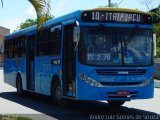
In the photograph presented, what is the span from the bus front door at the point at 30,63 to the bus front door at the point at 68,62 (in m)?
4.53

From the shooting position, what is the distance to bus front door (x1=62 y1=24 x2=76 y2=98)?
15.5 metres

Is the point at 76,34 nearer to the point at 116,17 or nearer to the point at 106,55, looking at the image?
the point at 106,55

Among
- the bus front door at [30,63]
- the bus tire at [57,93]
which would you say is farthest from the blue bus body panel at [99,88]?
the bus front door at [30,63]

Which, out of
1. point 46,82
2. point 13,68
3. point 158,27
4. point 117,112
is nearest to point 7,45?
point 13,68

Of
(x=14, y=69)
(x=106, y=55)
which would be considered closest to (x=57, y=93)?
(x=106, y=55)

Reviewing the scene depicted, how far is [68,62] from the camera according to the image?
52.1 feet

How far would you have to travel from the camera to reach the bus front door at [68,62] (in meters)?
15.5

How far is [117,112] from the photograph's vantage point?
52.5 ft

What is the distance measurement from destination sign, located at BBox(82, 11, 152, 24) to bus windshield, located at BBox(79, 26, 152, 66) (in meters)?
0.25

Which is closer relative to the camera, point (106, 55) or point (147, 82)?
point (106, 55)

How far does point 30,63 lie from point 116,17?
6.61m

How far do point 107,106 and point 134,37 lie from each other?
12.0 ft

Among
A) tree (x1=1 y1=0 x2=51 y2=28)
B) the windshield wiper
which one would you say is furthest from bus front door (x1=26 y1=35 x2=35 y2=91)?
tree (x1=1 y1=0 x2=51 y2=28)

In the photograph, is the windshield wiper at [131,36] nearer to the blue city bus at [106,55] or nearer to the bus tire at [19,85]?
the blue city bus at [106,55]
